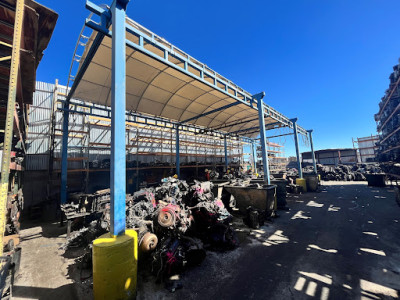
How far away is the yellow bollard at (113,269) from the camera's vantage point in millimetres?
2582

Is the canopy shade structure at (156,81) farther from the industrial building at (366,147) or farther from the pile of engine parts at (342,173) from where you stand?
the industrial building at (366,147)

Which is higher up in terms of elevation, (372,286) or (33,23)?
(33,23)

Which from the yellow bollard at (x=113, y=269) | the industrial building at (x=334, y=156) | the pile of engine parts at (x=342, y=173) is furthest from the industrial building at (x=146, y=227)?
the industrial building at (x=334, y=156)

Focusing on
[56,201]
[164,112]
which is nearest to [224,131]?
[164,112]

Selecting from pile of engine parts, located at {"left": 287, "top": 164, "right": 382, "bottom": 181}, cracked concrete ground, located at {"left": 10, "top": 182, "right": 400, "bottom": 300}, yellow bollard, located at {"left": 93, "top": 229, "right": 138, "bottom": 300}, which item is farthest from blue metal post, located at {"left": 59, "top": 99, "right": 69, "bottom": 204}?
pile of engine parts, located at {"left": 287, "top": 164, "right": 382, "bottom": 181}

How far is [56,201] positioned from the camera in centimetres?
919

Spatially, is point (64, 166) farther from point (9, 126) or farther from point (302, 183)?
point (302, 183)

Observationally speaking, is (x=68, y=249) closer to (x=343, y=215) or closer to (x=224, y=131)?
(x=343, y=215)

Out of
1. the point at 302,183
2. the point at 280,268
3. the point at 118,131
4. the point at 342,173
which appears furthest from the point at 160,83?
the point at 342,173

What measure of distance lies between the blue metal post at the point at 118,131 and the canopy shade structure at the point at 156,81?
102 cm

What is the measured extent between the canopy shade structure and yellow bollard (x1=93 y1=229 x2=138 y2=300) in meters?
5.03

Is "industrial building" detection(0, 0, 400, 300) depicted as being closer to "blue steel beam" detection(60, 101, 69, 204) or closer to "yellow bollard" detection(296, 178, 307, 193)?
"blue steel beam" detection(60, 101, 69, 204)

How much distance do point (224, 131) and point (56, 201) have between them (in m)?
15.6

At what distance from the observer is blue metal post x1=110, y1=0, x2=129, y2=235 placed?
306cm
